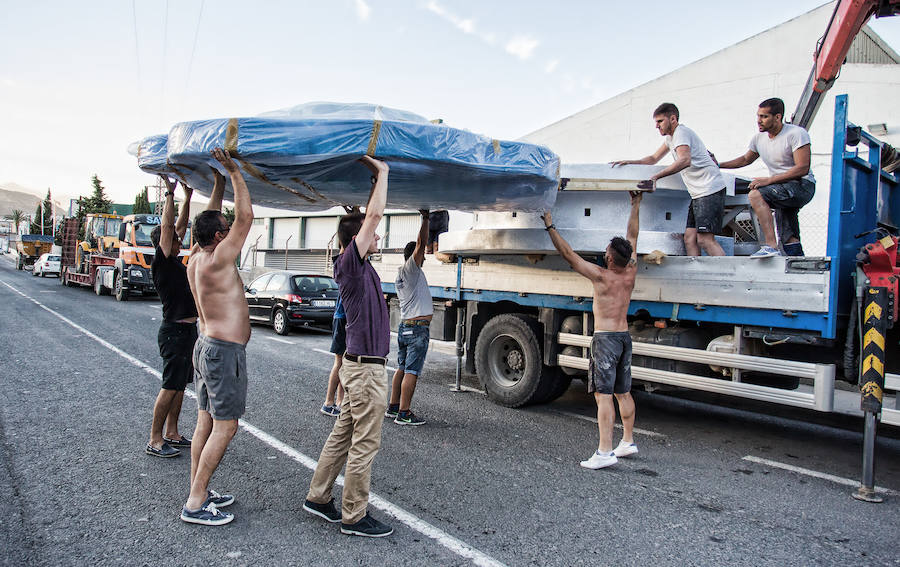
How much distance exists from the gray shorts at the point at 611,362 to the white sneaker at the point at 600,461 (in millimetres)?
503

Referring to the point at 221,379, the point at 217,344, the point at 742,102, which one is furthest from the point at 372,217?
the point at 742,102

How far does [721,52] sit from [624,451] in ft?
56.9

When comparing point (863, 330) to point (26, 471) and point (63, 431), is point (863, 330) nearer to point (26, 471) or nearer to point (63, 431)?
point (26, 471)

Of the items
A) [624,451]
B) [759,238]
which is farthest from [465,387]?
[759,238]

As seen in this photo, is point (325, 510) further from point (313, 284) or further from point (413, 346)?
point (313, 284)

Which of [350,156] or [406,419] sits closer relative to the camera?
[350,156]

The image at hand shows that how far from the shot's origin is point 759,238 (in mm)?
6129

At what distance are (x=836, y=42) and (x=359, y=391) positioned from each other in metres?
6.73

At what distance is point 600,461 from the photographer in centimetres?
476

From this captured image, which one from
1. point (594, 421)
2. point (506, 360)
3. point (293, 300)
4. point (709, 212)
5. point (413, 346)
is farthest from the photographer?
point (293, 300)

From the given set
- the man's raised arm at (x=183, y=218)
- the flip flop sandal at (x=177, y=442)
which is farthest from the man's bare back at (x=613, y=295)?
the flip flop sandal at (x=177, y=442)

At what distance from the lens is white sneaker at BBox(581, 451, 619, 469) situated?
474 centimetres

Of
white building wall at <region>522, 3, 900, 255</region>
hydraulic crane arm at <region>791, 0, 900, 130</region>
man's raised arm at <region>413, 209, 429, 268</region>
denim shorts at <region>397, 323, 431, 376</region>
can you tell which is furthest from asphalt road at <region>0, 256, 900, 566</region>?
white building wall at <region>522, 3, 900, 255</region>

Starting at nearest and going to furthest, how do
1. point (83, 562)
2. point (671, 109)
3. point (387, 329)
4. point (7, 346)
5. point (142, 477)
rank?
A: point (83, 562)
point (387, 329)
point (142, 477)
point (671, 109)
point (7, 346)
